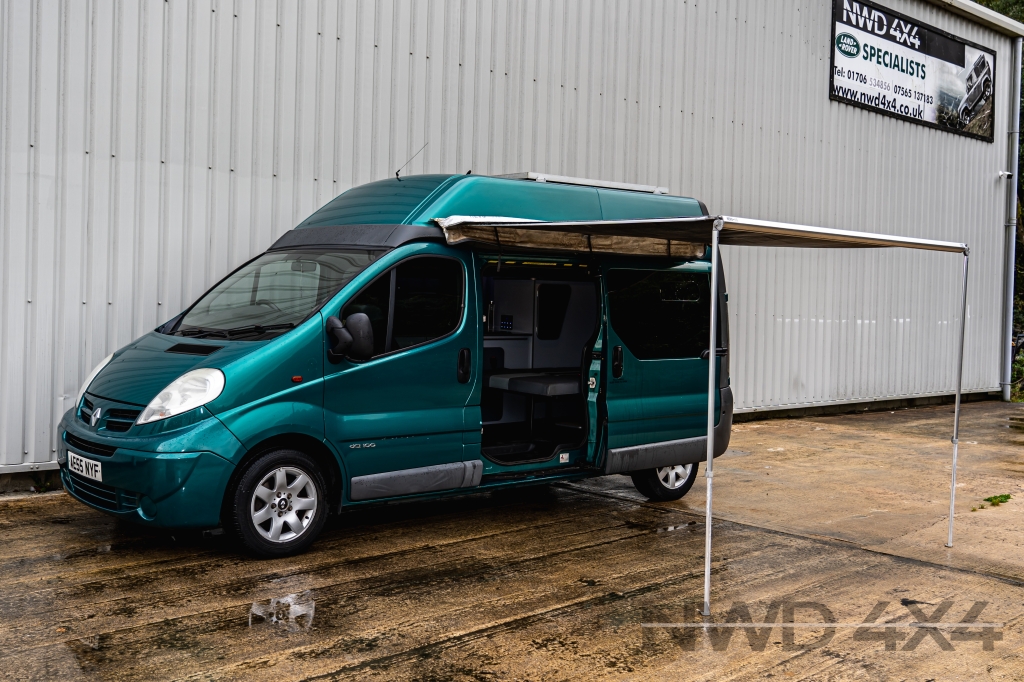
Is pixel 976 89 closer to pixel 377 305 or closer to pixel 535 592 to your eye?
pixel 377 305

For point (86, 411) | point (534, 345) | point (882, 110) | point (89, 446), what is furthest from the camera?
point (882, 110)

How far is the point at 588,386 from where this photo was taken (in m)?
7.46

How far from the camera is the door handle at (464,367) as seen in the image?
6715 mm

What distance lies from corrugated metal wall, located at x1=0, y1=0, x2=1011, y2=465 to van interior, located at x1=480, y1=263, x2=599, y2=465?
91.5 inches

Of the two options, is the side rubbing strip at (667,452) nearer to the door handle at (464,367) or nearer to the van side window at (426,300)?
the door handle at (464,367)

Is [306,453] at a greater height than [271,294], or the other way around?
[271,294]

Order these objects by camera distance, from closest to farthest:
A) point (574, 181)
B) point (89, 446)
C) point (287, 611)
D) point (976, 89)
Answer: point (287, 611)
point (89, 446)
point (574, 181)
point (976, 89)

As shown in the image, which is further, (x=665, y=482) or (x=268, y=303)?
(x=665, y=482)

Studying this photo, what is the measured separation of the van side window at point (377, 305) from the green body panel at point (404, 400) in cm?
5

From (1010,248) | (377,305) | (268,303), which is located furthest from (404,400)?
(1010,248)

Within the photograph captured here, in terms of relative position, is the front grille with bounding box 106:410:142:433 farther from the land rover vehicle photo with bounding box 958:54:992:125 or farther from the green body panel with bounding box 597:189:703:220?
the land rover vehicle photo with bounding box 958:54:992:125

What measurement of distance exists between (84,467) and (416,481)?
200cm

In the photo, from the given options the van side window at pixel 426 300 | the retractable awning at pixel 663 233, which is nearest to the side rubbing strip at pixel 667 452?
the retractable awning at pixel 663 233

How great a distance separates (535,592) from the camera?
550cm
